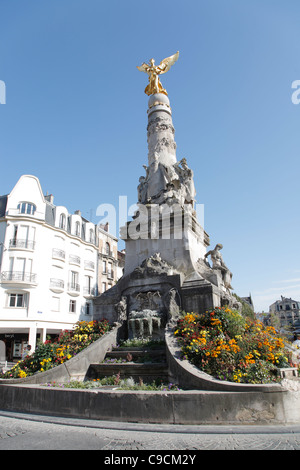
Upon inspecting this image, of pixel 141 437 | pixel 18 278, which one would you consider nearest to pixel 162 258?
pixel 141 437

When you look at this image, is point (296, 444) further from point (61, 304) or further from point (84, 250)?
point (84, 250)

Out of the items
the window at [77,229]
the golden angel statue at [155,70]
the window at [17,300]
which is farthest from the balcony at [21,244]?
the golden angel statue at [155,70]

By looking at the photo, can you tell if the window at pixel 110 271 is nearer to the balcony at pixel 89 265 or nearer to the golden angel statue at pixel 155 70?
the balcony at pixel 89 265

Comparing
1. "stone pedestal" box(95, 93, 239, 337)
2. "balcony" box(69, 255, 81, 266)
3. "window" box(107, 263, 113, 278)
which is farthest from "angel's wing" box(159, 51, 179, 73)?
"window" box(107, 263, 113, 278)

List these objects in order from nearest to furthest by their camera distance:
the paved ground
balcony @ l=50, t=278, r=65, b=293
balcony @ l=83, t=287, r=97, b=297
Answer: the paved ground, balcony @ l=50, t=278, r=65, b=293, balcony @ l=83, t=287, r=97, b=297

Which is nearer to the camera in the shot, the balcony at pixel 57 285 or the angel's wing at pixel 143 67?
the angel's wing at pixel 143 67

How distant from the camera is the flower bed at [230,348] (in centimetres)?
610

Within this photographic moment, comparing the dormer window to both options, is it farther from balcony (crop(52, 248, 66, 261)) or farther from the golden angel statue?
the golden angel statue

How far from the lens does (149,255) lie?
39.7ft

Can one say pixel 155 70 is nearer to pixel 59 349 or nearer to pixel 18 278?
pixel 59 349

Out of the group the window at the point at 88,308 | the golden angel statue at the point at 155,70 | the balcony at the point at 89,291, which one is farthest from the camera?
the balcony at the point at 89,291

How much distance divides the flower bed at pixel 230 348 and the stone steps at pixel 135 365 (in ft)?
2.65

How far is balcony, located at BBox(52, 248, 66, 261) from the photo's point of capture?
110ft
